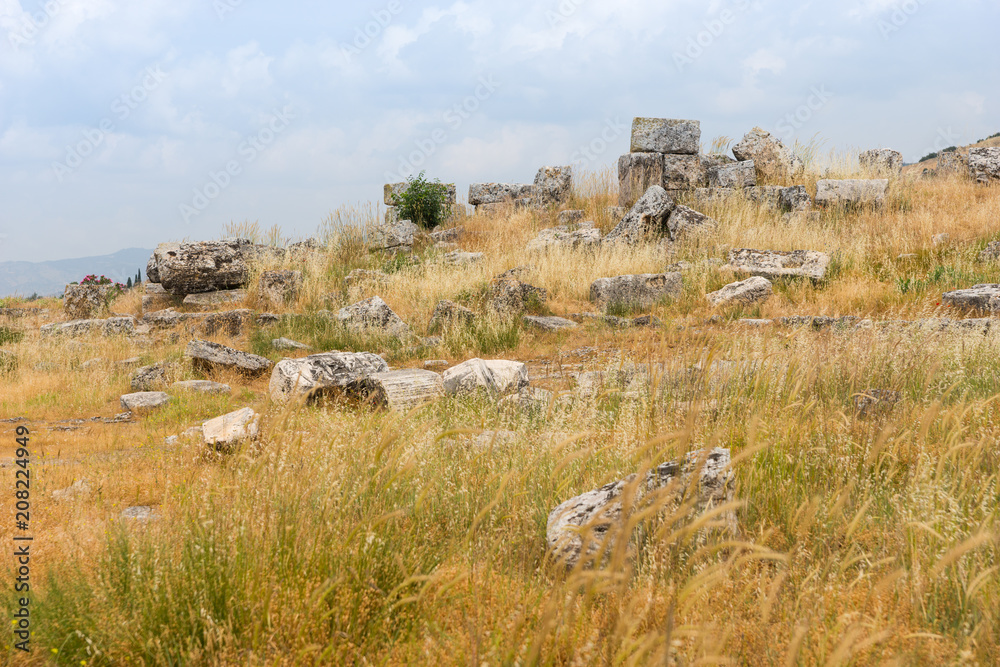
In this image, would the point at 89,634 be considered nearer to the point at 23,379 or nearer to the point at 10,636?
the point at 10,636

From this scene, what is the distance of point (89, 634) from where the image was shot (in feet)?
6.81

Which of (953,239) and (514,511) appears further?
(953,239)

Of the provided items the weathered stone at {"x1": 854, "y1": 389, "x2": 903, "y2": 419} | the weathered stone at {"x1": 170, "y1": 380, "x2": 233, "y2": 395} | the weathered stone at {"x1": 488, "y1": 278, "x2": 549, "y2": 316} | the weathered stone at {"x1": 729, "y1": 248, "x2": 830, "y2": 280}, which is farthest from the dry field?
the weathered stone at {"x1": 729, "y1": 248, "x2": 830, "y2": 280}

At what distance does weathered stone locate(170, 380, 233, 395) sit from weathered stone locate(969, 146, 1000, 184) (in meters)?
17.3

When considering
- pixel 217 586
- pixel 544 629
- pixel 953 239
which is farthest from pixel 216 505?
pixel 953 239

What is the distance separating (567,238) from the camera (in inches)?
560

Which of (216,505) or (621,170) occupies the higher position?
(621,170)

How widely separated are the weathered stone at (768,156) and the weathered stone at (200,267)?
40.3 ft

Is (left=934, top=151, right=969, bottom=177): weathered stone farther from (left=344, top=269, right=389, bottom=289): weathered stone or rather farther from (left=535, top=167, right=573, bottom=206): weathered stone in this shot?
(left=344, top=269, right=389, bottom=289): weathered stone

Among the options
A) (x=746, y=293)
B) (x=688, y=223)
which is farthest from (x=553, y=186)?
(x=746, y=293)

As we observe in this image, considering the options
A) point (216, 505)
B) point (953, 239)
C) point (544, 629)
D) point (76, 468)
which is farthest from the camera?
point (953, 239)

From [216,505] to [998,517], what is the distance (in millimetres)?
3073

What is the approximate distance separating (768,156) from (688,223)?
4.69 m

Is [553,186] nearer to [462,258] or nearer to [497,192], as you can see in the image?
[497,192]
